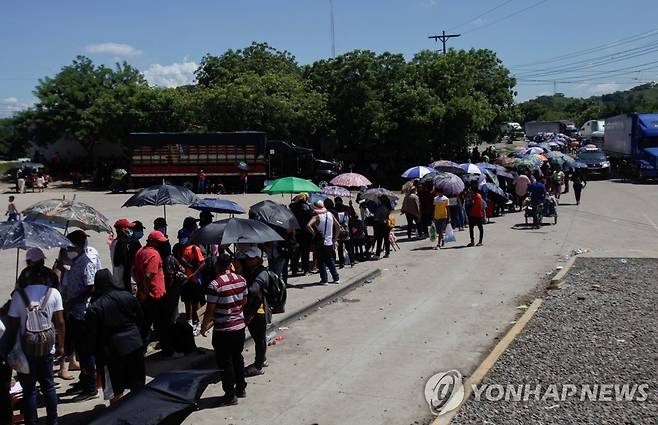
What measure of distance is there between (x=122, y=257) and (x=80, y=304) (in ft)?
4.25

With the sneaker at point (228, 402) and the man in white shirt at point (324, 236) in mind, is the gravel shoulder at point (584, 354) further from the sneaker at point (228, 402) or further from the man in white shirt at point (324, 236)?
the man in white shirt at point (324, 236)

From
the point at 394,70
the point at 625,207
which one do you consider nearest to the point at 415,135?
the point at 394,70

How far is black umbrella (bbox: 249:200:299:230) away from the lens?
1203 centimetres

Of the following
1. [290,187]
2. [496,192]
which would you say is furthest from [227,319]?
[496,192]

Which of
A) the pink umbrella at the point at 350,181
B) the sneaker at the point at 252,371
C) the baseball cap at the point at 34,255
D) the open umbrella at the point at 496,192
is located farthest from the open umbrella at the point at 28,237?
the open umbrella at the point at 496,192

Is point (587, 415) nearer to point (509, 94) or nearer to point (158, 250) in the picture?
point (158, 250)

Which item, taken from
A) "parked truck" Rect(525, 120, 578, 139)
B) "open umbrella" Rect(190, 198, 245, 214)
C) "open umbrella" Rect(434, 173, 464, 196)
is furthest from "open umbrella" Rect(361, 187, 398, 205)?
"parked truck" Rect(525, 120, 578, 139)

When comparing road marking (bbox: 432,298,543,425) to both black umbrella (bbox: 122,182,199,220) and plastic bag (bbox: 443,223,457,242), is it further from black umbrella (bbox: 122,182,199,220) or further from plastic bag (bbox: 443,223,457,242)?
plastic bag (bbox: 443,223,457,242)

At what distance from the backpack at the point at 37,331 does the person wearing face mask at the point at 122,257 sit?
8.50 ft

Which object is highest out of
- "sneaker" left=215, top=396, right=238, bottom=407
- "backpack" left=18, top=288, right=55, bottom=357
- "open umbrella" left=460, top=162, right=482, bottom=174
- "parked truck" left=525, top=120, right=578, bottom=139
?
"parked truck" left=525, top=120, right=578, bottom=139

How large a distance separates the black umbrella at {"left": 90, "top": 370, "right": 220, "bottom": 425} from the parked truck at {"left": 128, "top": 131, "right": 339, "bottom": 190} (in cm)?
3206

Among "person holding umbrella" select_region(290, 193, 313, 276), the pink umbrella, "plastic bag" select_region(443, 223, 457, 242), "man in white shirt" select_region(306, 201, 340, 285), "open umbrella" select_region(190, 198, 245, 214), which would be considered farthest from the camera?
"plastic bag" select_region(443, 223, 457, 242)

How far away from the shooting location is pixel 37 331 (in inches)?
257

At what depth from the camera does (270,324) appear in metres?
10.7
